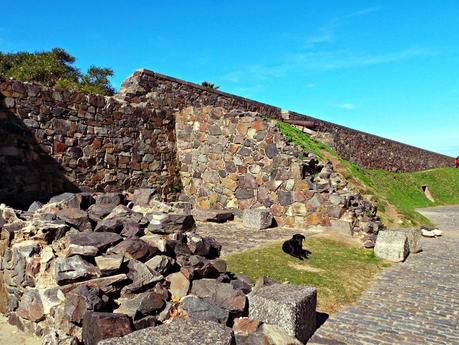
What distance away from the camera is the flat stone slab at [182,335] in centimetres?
366

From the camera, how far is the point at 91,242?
546 centimetres

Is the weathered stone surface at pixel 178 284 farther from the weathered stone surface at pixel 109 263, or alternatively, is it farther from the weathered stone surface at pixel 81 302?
the weathered stone surface at pixel 81 302

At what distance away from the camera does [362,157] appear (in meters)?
28.0

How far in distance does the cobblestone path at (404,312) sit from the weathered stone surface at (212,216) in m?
4.91

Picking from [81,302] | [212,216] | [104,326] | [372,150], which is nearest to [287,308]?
[104,326]

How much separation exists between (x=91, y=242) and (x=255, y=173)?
7575 mm

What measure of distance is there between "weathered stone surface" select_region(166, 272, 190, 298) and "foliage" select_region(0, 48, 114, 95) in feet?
51.0

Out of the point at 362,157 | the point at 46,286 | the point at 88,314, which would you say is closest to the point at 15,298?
the point at 46,286

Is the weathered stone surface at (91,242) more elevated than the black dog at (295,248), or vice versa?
the weathered stone surface at (91,242)

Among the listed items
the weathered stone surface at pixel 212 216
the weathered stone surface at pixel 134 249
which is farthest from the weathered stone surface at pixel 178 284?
the weathered stone surface at pixel 212 216

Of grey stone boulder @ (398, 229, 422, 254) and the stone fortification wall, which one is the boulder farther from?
the stone fortification wall

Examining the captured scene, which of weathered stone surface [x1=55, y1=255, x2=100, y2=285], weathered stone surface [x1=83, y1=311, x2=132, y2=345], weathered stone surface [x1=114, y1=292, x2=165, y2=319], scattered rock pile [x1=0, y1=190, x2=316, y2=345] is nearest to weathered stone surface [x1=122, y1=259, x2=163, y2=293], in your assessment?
scattered rock pile [x1=0, y1=190, x2=316, y2=345]

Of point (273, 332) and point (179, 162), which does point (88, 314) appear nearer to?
point (273, 332)

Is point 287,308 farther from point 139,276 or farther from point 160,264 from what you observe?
point 139,276
